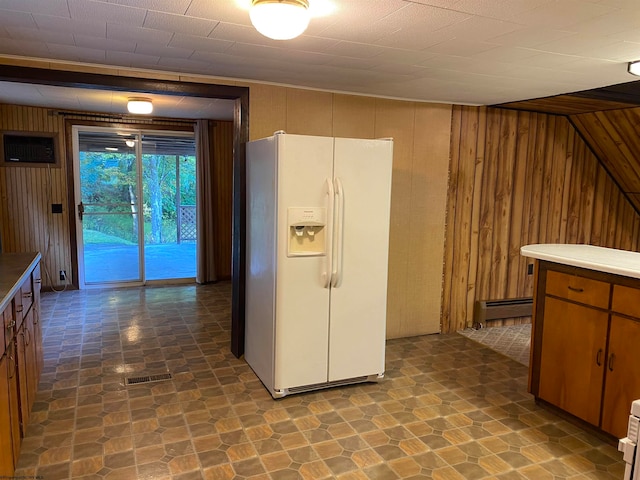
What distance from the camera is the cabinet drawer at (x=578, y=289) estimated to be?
2.57 m

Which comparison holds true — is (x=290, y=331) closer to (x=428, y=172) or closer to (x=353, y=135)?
(x=353, y=135)

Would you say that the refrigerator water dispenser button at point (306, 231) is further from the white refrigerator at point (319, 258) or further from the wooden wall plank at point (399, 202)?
the wooden wall plank at point (399, 202)

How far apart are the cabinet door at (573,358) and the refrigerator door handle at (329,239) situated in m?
1.40

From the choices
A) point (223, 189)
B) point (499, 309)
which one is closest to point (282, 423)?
point (499, 309)

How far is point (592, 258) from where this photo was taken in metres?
2.70

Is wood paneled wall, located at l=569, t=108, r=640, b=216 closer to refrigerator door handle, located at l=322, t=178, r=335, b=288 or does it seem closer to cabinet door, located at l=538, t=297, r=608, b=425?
cabinet door, located at l=538, t=297, r=608, b=425

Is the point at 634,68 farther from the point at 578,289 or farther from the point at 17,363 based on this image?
the point at 17,363

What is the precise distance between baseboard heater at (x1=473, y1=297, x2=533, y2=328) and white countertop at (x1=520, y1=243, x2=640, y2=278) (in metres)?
1.62

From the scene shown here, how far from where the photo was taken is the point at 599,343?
103 inches

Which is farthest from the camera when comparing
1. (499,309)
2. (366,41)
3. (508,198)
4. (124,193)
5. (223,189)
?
(223,189)

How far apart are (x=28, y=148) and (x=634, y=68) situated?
6013 millimetres

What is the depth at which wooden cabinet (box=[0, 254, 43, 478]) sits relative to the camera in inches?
80.5

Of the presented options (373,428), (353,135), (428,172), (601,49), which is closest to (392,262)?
(428,172)

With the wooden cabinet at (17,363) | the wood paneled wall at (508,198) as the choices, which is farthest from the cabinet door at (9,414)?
the wood paneled wall at (508,198)
